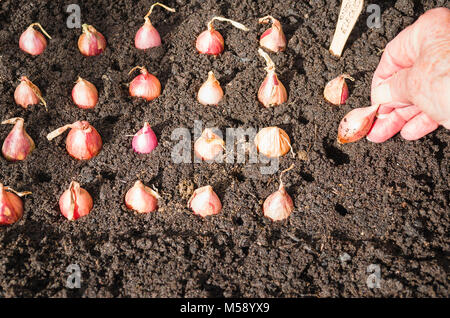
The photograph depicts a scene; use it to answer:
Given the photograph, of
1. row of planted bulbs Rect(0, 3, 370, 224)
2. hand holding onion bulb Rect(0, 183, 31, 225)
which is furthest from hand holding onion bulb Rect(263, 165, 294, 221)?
hand holding onion bulb Rect(0, 183, 31, 225)

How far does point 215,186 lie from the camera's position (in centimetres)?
226

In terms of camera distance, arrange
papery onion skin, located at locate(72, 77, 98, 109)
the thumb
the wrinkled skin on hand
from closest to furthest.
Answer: the wrinkled skin on hand
the thumb
papery onion skin, located at locate(72, 77, 98, 109)

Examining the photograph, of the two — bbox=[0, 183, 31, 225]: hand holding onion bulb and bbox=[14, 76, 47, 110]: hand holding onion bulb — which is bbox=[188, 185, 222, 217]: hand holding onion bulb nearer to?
bbox=[0, 183, 31, 225]: hand holding onion bulb

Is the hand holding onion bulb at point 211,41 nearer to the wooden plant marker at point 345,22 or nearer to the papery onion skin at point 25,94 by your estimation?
the wooden plant marker at point 345,22

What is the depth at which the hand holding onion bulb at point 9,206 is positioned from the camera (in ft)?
6.80

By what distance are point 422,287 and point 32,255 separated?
1.61 metres

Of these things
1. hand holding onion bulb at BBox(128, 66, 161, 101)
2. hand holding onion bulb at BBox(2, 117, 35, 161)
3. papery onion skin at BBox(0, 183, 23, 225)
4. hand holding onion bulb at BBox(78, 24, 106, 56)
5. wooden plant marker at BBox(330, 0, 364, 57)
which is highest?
wooden plant marker at BBox(330, 0, 364, 57)

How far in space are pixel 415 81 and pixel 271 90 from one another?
745mm

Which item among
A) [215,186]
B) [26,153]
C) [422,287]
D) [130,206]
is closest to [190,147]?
[215,186]

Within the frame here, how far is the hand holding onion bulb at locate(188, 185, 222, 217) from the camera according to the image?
6.91 feet

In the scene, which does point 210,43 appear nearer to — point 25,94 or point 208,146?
point 208,146

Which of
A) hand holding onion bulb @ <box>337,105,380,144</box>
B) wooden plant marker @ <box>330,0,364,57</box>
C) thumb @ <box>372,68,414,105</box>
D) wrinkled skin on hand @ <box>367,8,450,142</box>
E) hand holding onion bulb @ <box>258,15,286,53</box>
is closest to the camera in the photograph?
wrinkled skin on hand @ <box>367,8,450,142</box>

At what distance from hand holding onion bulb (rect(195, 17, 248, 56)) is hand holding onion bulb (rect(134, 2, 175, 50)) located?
0.24m
